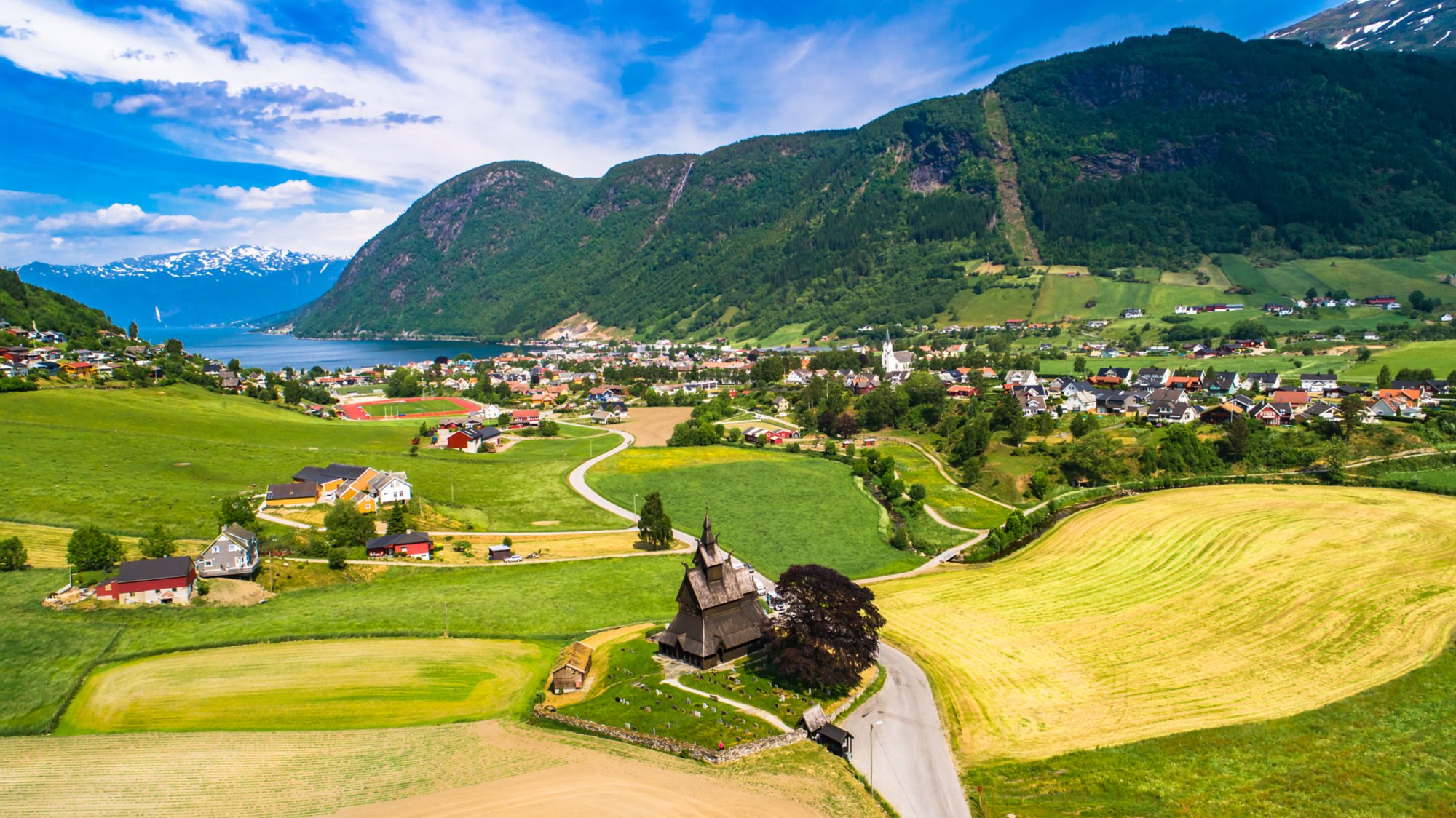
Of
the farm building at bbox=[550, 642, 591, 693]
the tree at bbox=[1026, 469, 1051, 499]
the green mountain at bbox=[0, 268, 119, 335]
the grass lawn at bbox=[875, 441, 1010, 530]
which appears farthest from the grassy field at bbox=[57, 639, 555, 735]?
the green mountain at bbox=[0, 268, 119, 335]

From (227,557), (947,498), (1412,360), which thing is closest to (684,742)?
(227,557)

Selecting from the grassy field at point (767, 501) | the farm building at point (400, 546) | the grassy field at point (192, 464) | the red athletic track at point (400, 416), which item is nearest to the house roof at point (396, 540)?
the farm building at point (400, 546)

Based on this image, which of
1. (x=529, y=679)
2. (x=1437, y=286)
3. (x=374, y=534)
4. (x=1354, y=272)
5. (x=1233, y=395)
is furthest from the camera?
(x=1354, y=272)

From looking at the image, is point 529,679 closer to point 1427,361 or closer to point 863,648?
point 863,648

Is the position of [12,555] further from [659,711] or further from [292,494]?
[659,711]

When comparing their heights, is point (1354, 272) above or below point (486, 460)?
above

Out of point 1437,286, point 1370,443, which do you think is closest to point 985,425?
point 1370,443
